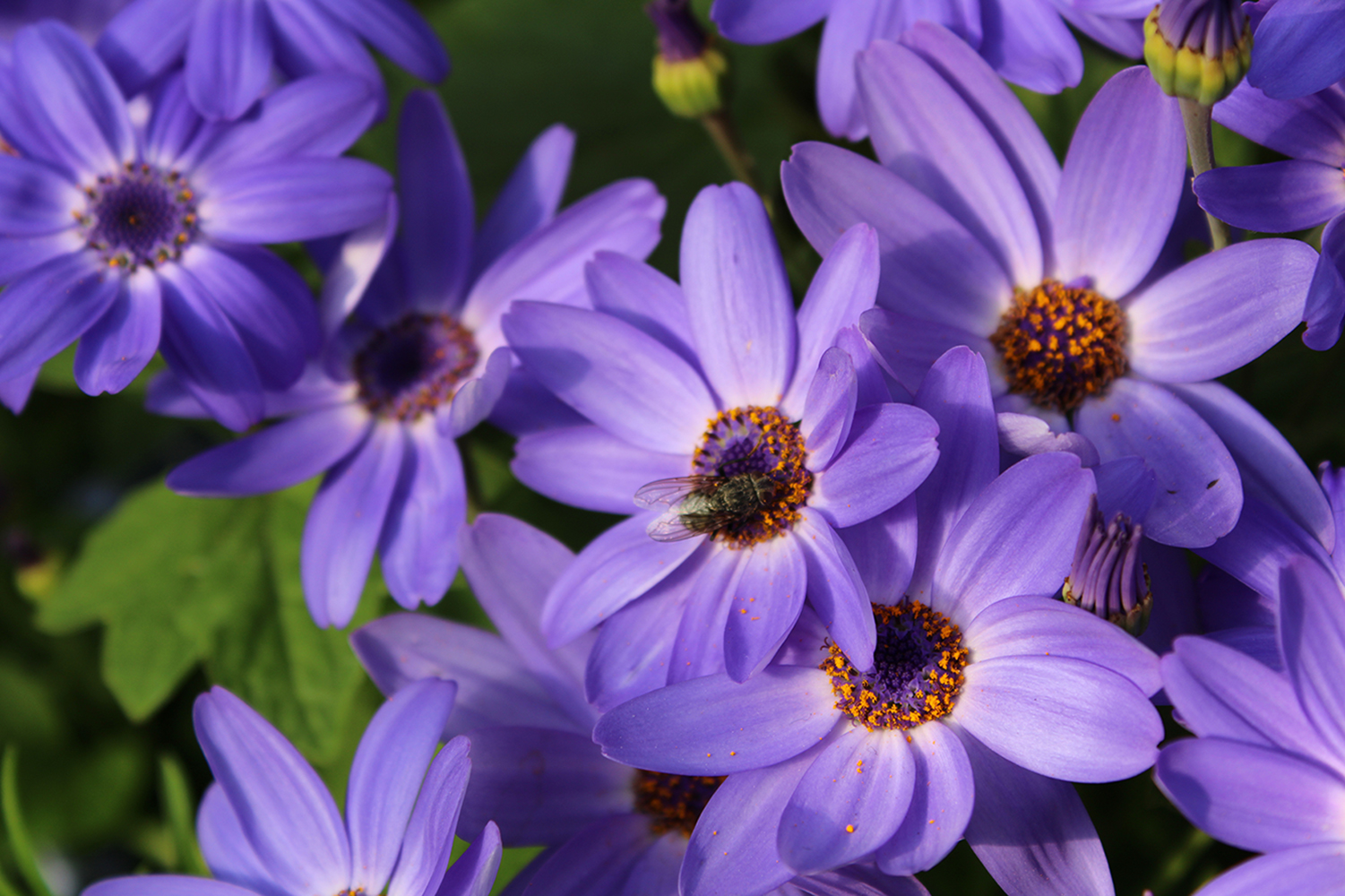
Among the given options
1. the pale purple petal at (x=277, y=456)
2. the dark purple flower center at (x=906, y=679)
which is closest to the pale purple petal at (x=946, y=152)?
the dark purple flower center at (x=906, y=679)

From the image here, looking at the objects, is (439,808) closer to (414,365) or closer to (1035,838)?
(1035,838)

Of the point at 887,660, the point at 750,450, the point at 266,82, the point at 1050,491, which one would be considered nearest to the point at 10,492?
the point at 266,82

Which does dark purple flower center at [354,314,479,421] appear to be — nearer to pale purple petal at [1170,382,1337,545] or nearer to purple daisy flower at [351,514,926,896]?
purple daisy flower at [351,514,926,896]

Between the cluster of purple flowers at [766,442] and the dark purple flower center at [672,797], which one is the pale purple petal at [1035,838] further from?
the dark purple flower center at [672,797]

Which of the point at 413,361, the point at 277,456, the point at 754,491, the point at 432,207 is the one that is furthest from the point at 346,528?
the point at 754,491

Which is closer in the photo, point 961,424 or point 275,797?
point 961,424

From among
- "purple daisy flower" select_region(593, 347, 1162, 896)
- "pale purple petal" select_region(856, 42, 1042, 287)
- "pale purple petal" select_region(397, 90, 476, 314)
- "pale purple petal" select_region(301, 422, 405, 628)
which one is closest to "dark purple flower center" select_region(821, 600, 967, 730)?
"purple daisy flower" select_region(593, 347, 1162, 896)

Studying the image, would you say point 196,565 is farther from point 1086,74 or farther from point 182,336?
point 1086,74
